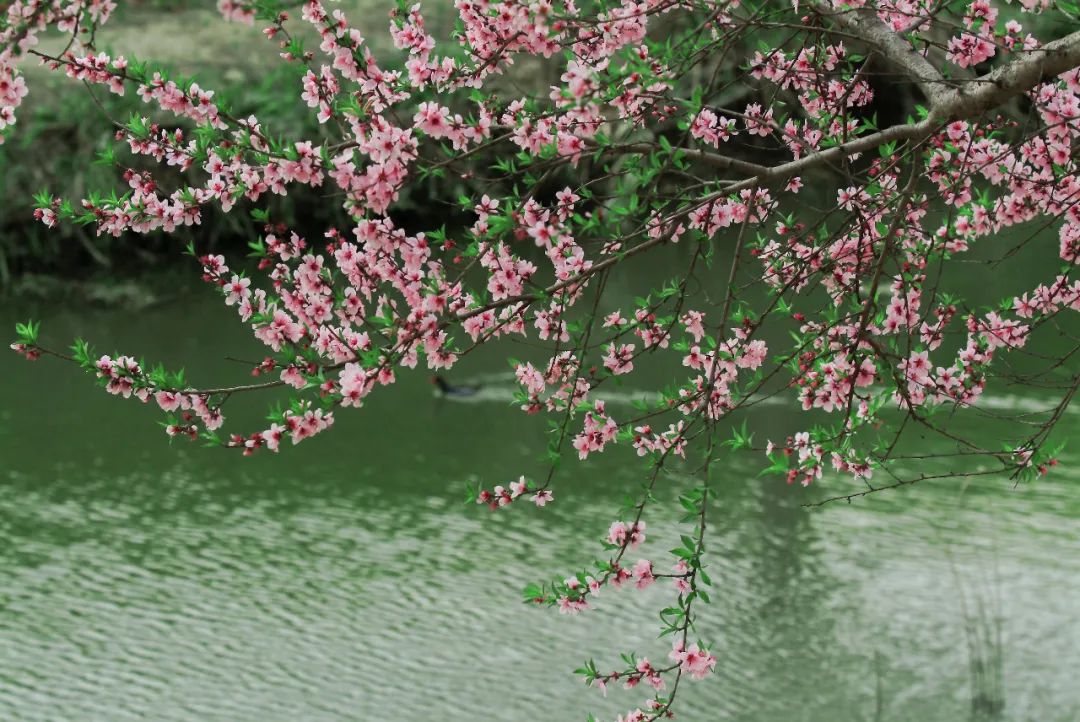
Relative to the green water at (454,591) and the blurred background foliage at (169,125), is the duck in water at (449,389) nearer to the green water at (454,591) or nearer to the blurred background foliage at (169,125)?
the green water at (454,591)

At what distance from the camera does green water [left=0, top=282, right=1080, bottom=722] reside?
682cm

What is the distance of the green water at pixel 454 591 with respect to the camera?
682 cm

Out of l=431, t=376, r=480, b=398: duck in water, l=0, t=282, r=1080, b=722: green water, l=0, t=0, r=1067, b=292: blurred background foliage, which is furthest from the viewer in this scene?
l=0, t=0, r=1067, b=292: blurred background foliage

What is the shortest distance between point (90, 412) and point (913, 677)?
659 centimetres

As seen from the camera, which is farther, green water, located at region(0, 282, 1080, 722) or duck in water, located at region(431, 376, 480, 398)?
duck in water, located at region(431, 376, 480, 398)

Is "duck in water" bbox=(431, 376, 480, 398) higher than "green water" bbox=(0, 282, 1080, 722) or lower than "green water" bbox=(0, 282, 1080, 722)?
higher

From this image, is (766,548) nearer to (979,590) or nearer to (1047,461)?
(979,590)

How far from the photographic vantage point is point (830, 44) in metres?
4.61

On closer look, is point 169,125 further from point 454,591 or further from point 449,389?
point 454,591

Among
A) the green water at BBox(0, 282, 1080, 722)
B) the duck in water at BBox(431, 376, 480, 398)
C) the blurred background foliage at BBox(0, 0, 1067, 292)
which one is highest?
the blurred background foliage at BBox(0, 0, 1067, 292)

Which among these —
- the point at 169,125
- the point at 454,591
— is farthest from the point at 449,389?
the point at 169,125

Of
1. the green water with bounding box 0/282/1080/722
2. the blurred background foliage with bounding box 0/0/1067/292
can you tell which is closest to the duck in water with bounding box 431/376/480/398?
the green water with bounding box 0/282/1080/722

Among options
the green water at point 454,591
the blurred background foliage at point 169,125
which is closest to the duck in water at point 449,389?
the green water at point 454,591

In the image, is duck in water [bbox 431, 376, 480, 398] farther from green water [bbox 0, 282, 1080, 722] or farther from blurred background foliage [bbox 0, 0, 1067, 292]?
blurred background foliage [bbox 0, 0, 1067, 292]
